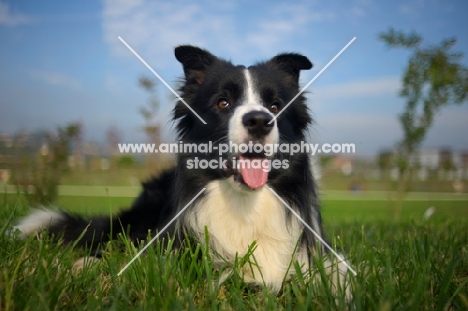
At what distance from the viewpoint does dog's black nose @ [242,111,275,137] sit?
2975 millimetres

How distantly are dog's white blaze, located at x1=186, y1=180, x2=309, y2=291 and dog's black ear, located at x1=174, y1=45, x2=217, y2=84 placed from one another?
3.79 ft

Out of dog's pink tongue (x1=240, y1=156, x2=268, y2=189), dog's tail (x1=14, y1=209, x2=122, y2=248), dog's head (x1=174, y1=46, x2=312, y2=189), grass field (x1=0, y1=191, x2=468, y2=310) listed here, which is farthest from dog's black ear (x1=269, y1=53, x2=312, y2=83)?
dog's tail (x1=14, y1=209, x2=122, y2=248)

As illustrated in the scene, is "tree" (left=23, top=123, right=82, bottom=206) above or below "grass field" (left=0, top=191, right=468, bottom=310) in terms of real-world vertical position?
above

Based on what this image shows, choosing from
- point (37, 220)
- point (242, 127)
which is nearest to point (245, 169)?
point (242, 127)

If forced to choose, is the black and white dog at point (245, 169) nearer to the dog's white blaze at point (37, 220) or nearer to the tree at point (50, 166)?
the dog's white blaze at point (37, 220)

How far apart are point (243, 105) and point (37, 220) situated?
276 cm

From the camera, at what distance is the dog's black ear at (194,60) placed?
380 cm

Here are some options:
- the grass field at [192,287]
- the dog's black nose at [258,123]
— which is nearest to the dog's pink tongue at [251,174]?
the dog's black nose at [258,123]

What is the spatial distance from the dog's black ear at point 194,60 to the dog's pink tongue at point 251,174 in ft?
3.82

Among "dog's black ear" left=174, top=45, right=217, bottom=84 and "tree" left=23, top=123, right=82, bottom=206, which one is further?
"tree" left=23, top=123, right=82, bottom=206

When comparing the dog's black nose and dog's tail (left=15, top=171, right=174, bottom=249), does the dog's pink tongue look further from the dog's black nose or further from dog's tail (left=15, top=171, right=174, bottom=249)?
dog's tail (left=15, top=171, right=174, bottom=249)

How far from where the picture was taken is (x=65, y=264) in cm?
266

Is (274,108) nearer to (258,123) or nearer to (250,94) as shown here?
(250,94)

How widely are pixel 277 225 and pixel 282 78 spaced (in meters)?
1.48
